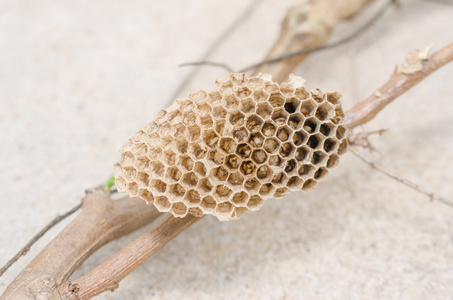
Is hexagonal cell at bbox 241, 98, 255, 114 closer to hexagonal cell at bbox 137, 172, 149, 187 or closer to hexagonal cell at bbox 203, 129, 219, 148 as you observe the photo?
hexagonal cell at bbox 203, 129, 219, 148

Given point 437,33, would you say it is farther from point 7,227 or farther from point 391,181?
point 7,227

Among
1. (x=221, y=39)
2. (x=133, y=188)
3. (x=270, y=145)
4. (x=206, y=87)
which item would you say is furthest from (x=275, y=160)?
(x=221, y=39)

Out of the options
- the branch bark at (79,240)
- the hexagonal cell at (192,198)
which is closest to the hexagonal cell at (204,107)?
the hexagonal cell at (192,198)

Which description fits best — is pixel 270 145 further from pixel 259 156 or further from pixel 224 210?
pixel 224 210

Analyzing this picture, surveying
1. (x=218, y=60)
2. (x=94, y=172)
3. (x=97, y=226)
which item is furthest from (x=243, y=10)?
(x=97, y=226)

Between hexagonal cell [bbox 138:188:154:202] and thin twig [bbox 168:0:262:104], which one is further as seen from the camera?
thin twig [bbox 168:0:262:104]

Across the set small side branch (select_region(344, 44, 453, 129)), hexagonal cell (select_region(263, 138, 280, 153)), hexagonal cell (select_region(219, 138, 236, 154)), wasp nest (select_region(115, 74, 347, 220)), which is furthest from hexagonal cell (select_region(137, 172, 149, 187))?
small side branch (select_region(344, 44, 453, 129))

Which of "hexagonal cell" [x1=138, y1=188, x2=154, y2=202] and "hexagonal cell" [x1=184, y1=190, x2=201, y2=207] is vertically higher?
"hexagonal cell" [x1=138, y1=188, x2=154, y2=202]
